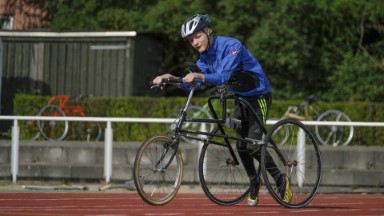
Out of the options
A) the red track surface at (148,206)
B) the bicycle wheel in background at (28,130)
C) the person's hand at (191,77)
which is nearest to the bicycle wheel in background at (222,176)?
the red track surface at (148,206)

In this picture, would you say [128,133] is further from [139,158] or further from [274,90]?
[139,158]

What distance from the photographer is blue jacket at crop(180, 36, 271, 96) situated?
445 inches

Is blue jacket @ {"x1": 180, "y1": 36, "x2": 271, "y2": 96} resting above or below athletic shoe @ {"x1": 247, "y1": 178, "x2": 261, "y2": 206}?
above

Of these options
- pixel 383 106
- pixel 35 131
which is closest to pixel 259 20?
pixel 383 106

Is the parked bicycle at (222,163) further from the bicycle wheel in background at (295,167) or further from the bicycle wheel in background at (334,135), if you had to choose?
the bicycle wheel in background at (334,135)

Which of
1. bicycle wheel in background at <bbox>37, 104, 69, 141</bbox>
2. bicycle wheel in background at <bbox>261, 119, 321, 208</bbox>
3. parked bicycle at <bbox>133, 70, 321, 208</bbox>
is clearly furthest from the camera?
bicycle wheel in background at <bbox>37, 104, 69, 141</bbox>

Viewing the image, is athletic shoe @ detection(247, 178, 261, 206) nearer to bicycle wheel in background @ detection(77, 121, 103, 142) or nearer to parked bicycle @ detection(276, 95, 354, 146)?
bicycle wheel in background @ detection(77, 121, 103, 142)

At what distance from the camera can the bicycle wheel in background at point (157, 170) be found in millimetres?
10852

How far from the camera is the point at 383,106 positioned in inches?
1025

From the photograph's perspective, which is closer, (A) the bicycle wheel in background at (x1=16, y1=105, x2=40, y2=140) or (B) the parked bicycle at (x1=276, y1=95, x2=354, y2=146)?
(A) the bicycle wheel in background at (x1=16, y1=105, x2=40, y2=140)

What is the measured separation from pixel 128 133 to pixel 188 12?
7293mm

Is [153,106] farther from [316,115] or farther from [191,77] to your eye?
[191,77]

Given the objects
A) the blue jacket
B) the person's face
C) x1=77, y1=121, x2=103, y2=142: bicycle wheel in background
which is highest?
the person's face

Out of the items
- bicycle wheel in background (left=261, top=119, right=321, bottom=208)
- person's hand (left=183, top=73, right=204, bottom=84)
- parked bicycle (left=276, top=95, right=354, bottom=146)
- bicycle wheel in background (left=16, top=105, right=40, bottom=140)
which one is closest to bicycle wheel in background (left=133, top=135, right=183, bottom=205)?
person's hand (left=183, top=73, right=204, bottom=84)
